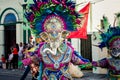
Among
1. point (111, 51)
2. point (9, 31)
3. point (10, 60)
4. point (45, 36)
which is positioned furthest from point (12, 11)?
point (45, 36)

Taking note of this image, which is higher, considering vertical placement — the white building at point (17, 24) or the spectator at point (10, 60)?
the white building at point (17, 24)

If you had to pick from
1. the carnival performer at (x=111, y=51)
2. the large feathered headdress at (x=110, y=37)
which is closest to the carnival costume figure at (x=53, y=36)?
the carnival performer at (x=111, y=51)

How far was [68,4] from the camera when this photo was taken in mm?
7012

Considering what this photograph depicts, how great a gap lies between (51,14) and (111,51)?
1276mm

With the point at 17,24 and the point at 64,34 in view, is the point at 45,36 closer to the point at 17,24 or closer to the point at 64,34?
the point at 64,34

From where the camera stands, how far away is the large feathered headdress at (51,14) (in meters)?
7.01

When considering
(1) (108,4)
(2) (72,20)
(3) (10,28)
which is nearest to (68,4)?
(2) (72,20)

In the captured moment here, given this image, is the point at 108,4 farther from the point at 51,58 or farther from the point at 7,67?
the point at 51,58

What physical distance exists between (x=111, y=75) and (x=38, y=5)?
5.80 feet

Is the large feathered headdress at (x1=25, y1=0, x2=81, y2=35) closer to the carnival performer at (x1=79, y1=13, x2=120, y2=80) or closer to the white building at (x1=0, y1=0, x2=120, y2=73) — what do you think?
the carnival performer at (x1=79, y1=13, x2=120, y2=80)

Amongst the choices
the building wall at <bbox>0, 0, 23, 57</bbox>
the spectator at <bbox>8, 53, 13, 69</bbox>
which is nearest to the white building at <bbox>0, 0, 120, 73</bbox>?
the building wall at <bbox>0, 0, 23, 57</bbox>

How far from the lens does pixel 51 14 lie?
7.06m

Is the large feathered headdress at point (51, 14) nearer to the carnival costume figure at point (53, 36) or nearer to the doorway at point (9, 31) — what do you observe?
the carnival costume figure at point (53, 36)

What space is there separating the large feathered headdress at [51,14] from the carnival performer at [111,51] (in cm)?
71
